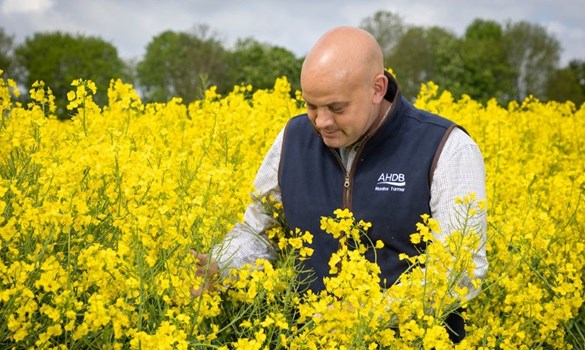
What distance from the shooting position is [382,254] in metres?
3.45

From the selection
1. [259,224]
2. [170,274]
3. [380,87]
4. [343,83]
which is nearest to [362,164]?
[380,87]

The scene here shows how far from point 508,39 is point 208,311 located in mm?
42865

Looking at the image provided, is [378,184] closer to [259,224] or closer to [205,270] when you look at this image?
[259,224]

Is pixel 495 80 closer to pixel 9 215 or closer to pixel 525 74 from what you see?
pixel 525 74

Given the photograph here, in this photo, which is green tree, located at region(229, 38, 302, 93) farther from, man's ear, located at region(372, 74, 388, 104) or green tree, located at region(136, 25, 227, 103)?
man's ear, located at region(372, 74, 388, 104)

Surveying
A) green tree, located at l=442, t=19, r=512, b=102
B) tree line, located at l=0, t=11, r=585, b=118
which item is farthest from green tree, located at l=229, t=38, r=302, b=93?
green tree, located at l=442, t=19, r=512, b=102

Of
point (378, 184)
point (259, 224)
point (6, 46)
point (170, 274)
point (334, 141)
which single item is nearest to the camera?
point (170, 274)

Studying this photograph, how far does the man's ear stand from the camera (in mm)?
3357

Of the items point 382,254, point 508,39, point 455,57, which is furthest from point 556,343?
point 508,39

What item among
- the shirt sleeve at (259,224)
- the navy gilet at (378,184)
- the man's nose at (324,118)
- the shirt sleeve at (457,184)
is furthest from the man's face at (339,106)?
the shirt sleeve at (259,224)

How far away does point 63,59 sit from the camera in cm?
3969

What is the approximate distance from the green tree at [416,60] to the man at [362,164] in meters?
35.6

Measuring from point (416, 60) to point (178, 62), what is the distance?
11368mm

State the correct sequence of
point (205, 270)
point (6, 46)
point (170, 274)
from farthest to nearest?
point (6, 46), point (205, 270), point (170, 274)
